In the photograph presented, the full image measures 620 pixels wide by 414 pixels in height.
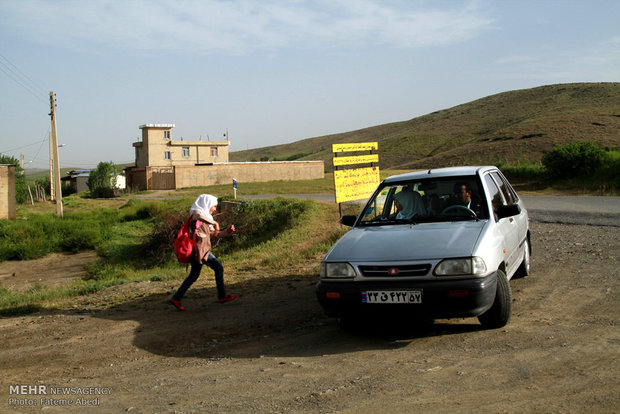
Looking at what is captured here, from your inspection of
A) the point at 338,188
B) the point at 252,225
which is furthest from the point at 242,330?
the point at 252,225

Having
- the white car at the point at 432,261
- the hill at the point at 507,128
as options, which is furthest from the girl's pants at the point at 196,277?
the hill at the point at 507,128

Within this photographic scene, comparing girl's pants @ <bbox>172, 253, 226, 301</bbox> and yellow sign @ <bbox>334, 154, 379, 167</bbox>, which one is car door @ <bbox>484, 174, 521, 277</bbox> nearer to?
girl's pants @ <bbox>172, 253, 226, 301</bbox>

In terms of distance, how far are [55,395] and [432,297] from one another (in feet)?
11.0

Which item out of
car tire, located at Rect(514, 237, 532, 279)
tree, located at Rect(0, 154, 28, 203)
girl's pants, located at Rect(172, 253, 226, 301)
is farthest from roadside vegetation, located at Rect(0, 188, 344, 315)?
tree, located at Rect(0, 154, 28, 203)

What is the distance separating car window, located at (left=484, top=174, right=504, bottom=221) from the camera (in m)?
6.57

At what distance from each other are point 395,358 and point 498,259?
61.8 inches

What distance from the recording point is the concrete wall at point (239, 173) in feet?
186

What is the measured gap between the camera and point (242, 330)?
6.71m

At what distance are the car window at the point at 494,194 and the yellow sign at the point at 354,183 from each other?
574 centimetres

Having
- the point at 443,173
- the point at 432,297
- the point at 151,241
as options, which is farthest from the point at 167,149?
the point at 432,297

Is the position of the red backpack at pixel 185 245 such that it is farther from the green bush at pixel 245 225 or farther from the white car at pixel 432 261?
the green bush at pixel 245 225

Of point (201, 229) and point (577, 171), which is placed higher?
point (577, 171)

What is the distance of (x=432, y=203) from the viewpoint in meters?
6.65

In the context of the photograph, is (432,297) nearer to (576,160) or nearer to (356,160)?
(356,160)
